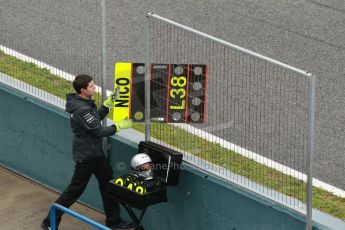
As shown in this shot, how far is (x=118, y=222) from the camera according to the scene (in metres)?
11.7

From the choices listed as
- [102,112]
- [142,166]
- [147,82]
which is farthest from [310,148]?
[102,112]

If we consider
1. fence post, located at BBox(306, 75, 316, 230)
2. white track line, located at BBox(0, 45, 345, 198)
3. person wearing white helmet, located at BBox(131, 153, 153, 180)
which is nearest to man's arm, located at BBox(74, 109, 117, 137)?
person wearing white helmet, located at BBox(131, 153, 153, 180)

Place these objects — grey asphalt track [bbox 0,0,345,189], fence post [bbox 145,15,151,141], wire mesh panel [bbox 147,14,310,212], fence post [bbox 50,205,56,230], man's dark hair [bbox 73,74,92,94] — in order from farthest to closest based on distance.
→ grey asphalt track [bbox 0,0,345,189] < fence post [bbox 145,15,151,141] < man's dark hair [bbox 73,74,92,94] < fence post [bbox 50,205,56,230] < wire mesh panel [bbox 147,14,310,212]

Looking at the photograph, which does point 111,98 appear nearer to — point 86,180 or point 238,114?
point 86,180

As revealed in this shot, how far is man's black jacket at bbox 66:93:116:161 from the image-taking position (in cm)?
1104

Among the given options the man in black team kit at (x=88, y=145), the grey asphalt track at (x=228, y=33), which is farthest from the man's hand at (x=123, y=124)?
the grey asphalt track at (x=228, y=33)

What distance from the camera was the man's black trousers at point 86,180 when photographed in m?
11.3

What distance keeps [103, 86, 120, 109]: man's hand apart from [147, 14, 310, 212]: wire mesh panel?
357 millimetres

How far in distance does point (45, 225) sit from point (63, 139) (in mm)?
1126

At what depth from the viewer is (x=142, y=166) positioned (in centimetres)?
1104

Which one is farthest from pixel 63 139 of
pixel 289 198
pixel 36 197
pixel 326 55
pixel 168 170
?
pixel 326 55

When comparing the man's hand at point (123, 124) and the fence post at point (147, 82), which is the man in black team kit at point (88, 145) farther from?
the fence post at point (147, 82)

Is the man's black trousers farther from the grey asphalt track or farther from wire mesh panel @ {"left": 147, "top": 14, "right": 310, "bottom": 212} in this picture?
the grey asphalt track

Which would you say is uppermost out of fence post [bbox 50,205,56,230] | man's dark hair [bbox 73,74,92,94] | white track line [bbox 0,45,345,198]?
man's dark hair [bbox 73,74,92,94]
